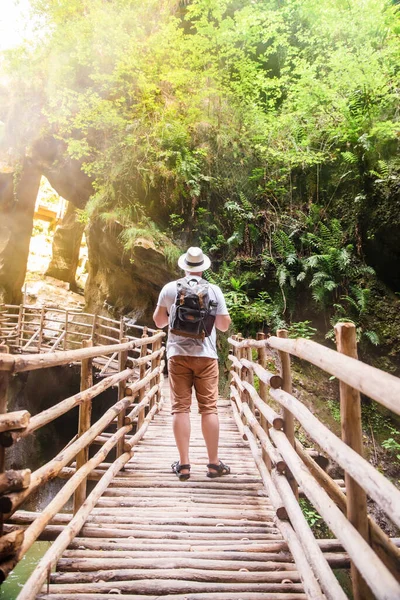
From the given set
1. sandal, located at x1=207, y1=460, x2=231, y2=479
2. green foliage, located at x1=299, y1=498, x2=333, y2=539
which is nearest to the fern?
green foliage, located at x1=299, y1=498, x2=333, y2=539

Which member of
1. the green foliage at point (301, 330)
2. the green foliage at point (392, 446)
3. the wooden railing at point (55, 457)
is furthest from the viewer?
the green foliage at point (301, 330)

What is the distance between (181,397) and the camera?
3203mm

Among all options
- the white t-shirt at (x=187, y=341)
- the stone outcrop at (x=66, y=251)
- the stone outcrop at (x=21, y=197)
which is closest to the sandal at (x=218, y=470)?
the white t-shirt at (x=187, y=341)

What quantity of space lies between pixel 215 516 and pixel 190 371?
116 cm

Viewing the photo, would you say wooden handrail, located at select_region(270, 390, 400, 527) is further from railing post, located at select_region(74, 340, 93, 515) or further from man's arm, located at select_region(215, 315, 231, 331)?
railing post, located at select_region(74, 340, 93, 515)

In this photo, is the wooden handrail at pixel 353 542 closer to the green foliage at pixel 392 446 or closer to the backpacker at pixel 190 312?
the backpacker at pixel 190 312

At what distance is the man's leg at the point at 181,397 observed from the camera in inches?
125

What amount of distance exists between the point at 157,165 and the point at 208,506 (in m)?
9.84

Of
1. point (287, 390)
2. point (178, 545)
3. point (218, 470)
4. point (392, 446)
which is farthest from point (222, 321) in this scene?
point (392, 446)

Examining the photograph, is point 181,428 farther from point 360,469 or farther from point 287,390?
point 360,469

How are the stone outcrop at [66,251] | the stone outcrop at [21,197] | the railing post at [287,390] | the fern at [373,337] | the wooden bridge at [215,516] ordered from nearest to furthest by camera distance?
the wooden bridge at [215,516], the railing post at [287,390], the fern at [373,337], the stone outcrop at [21,197], the stone outcrop at [66,251]

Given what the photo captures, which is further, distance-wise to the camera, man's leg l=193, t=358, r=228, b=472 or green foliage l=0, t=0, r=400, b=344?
green foliage l=0, t=0, r=400, b=344

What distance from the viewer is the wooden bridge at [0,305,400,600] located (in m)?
1.36

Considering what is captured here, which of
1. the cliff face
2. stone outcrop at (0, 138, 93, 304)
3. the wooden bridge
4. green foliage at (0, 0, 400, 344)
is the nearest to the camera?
the wooden bridge
